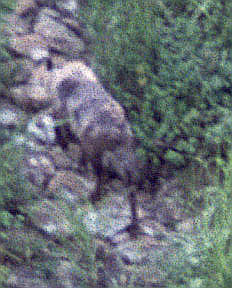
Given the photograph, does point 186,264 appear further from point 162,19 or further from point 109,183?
point 162,19

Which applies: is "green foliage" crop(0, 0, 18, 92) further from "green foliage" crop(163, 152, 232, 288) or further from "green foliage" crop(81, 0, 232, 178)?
"green foliage" crop(163, 152, 232, 288)

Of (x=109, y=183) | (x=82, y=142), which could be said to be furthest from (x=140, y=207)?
(x=82, y=142)

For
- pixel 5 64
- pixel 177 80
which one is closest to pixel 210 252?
pixel 177 80

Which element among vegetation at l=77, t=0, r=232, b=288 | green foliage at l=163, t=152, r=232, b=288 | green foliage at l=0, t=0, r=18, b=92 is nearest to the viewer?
green foliage at l=163, t=152, r=232, b=288

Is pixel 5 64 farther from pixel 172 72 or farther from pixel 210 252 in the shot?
pixel 210 252

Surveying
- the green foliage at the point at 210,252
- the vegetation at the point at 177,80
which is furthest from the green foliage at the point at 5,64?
the green foliage at the point at 210,252

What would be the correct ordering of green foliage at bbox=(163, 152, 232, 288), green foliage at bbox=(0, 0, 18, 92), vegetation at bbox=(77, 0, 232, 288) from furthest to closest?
green foliage at bbox=(0, 0, 18, 92), vegetation at bbox=(77, 0, 232, 288), green foliage at bbox=(163, 152, 232, 288)

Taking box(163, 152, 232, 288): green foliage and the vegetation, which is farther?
the vegetation

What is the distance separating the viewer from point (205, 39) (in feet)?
9.39

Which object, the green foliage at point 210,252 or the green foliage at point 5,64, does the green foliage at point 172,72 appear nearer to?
the green foliage at point 210,252

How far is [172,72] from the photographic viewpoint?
9.05 feet

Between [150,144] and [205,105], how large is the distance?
0.49 meters

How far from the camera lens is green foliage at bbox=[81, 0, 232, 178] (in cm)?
266

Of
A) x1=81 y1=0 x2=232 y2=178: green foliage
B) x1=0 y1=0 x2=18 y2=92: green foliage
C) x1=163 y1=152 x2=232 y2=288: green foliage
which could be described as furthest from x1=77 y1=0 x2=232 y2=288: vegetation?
x1=0 y1=0 x2=18 y2=92: green foliage
